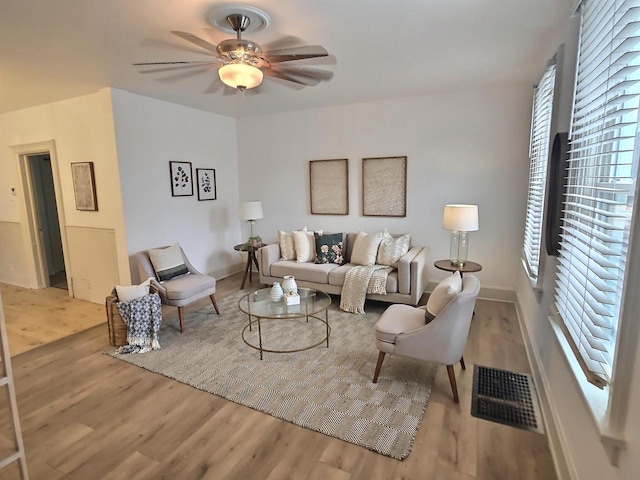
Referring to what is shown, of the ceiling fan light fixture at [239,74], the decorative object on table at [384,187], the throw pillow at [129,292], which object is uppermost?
the ceiling fan light fixture at [239,74]

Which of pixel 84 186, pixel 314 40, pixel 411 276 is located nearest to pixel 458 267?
pixel 411 276

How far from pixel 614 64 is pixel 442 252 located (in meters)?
3.26

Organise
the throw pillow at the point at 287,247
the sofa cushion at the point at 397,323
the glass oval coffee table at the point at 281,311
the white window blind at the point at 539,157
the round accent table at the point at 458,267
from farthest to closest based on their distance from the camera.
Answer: the throw pillow at the point at 287,247, the round accent table at the point at 458,267, the glass oval coffee table at the point at 281,311, the white window blind at the point at 539,157, the sofa cushion at the point at 397,323

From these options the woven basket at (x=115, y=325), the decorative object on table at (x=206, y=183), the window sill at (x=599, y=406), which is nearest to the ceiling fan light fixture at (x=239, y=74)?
the woven basket at (x=115, y=325)

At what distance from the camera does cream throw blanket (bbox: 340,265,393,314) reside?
3.83m

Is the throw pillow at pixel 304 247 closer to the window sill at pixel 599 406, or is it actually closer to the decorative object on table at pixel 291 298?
the decorative object on table at pixel 291 298

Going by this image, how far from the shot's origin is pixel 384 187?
463 cm

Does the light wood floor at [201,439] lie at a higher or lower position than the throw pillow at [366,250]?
lower

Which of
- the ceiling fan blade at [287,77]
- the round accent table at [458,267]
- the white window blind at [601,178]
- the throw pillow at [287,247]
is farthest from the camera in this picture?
the throw pillow at [287,247]

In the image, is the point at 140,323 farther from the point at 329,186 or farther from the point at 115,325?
the point at 329,186

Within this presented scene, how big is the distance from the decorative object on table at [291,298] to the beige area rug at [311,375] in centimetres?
39

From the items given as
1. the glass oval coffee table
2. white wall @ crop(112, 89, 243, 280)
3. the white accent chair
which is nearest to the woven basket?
white wall @ crop(112, 89, 243, 280)

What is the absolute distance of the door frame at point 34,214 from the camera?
14.5 ft

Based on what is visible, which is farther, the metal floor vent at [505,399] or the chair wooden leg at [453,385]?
the chair wooden leg at [453,385]
